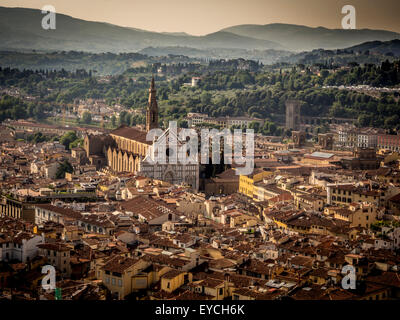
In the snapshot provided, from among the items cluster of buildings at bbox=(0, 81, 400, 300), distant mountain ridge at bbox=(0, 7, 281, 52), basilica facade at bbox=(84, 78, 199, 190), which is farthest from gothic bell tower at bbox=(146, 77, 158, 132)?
distant mountain ridge at bbox=(0, 7, 281, 52)

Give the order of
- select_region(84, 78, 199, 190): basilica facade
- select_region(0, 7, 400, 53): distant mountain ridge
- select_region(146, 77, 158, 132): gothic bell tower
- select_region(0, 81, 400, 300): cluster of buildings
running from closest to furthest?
select_region(0, 81, 400, 300): cluster of buildings
select_region(84, 78, 199, 190): basilica facade
select_region(146, 77, 158, 132): gothic bell tower
select_region(0, 7, 400, 53): distant mountain ridge

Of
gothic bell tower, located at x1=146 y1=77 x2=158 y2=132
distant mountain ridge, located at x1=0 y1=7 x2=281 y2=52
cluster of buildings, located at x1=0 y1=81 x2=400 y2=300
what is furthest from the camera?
distant mountain ridge, located at x1=0 y1=7 x2=281 y2=52

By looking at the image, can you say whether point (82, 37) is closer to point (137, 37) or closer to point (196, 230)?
point (137, 37)

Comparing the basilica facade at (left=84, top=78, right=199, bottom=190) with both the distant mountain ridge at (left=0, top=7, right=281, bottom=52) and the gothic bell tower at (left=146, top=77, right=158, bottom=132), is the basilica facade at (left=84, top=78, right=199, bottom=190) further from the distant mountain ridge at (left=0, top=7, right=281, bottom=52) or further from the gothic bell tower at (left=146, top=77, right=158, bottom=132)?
the distant mountain ridge at (left=0, top=7, right=281, bottom=52)

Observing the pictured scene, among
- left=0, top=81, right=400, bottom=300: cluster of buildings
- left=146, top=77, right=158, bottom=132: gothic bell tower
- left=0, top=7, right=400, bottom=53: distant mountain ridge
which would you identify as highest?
left=0, top=7, right=400, bottom=53: distant mountain ridge

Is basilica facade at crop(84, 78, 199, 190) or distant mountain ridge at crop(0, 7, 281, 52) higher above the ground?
distant mountain ridge at crop(0, 7, 281, 52)

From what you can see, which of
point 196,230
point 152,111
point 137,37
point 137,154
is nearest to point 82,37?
point 137,37
